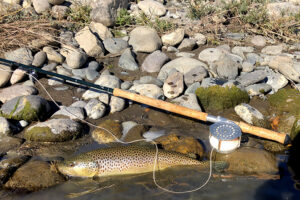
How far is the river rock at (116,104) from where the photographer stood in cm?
571

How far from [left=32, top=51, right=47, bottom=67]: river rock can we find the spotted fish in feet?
9.32

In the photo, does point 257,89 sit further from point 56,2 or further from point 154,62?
point 56,2

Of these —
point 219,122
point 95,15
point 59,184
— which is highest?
point 95,15

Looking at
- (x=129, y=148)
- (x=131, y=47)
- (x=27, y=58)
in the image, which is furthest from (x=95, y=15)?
(x=129, y=148)

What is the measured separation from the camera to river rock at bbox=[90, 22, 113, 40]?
298 inches

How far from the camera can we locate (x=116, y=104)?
574 cm

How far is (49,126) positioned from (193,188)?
2326mm

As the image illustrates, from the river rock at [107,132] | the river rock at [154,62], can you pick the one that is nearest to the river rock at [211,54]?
the river rock at [154,62]

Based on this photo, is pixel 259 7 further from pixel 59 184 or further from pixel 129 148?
pixel 59 184

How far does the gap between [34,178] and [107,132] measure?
1.32m

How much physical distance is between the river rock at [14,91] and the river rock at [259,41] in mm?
4829

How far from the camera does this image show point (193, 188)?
417 cm

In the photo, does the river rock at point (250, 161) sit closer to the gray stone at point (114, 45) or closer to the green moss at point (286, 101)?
the green moss at point (286, 101)

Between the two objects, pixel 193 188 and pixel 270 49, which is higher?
pixel 270 49
